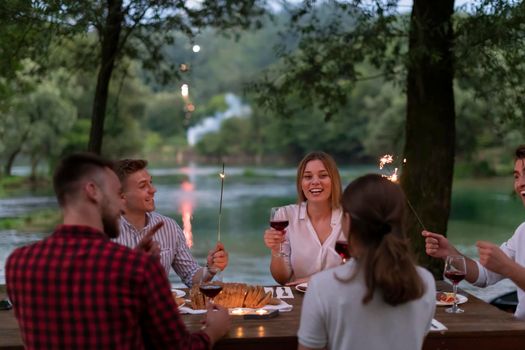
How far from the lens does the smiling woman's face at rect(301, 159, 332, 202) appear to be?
3.96 m

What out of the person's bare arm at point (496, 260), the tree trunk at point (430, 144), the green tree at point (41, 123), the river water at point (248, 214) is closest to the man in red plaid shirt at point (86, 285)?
the person's bare arm at point (496, 260)

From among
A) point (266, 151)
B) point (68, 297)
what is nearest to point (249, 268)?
point (68, 297)

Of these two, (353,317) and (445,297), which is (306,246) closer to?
(445,297)

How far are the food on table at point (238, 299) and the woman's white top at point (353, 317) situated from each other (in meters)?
0.96

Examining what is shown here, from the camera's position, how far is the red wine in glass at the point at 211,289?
2.74 metres

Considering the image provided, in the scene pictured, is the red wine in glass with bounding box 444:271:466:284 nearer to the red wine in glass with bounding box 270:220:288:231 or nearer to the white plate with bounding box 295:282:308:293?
the white plate with bounding box 295:282:308:293

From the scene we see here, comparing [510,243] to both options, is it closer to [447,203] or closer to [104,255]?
[104,255]

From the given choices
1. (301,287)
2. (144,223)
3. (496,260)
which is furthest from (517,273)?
(144,223)

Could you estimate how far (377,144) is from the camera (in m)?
32.5

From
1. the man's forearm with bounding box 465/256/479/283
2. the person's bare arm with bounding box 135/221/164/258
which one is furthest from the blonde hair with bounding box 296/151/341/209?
the person's bare arm with bounding box 135/221/164/258

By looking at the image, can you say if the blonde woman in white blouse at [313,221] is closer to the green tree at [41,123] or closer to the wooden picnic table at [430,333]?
the wooden picnic table at [430,333]

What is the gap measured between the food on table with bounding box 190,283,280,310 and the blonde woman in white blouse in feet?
2.62

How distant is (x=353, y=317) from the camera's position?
197cm

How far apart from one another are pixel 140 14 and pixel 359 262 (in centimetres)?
509
